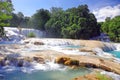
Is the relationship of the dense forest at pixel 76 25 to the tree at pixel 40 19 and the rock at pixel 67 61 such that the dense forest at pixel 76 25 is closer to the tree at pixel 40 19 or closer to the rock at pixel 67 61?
the tree at pixel 40 19

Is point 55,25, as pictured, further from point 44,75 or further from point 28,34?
point 44,75

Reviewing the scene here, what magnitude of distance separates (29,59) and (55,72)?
308 cm

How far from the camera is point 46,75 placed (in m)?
14.3

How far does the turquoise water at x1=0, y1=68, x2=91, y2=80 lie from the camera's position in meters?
13.5

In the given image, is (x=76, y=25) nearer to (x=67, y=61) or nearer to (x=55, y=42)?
(x=55, y=42)

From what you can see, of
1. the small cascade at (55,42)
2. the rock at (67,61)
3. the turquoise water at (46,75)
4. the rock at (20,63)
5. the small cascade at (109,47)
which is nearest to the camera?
the turquoise water at (46,75)

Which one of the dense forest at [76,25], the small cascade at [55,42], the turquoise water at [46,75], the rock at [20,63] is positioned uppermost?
the dense forest at [76,25]

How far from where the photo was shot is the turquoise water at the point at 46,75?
13.5 metres

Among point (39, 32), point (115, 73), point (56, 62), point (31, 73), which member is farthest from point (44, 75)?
point (39, 32)

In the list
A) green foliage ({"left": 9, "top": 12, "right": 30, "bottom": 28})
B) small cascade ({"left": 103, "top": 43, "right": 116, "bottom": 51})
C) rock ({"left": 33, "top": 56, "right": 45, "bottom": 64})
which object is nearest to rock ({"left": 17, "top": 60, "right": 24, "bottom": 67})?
rock ({"left": 33, "top": 56, "right": 45, "bottom": 64})

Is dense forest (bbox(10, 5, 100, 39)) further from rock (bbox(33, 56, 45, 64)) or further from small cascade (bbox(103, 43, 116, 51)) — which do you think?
rock (bbox(33, 56, 45, 64))

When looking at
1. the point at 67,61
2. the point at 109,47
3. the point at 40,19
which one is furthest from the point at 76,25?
the point at 67,61

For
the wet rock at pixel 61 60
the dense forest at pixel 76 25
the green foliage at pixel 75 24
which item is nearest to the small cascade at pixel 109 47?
the dense forest at pixel 76 25

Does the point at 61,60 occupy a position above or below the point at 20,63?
above
